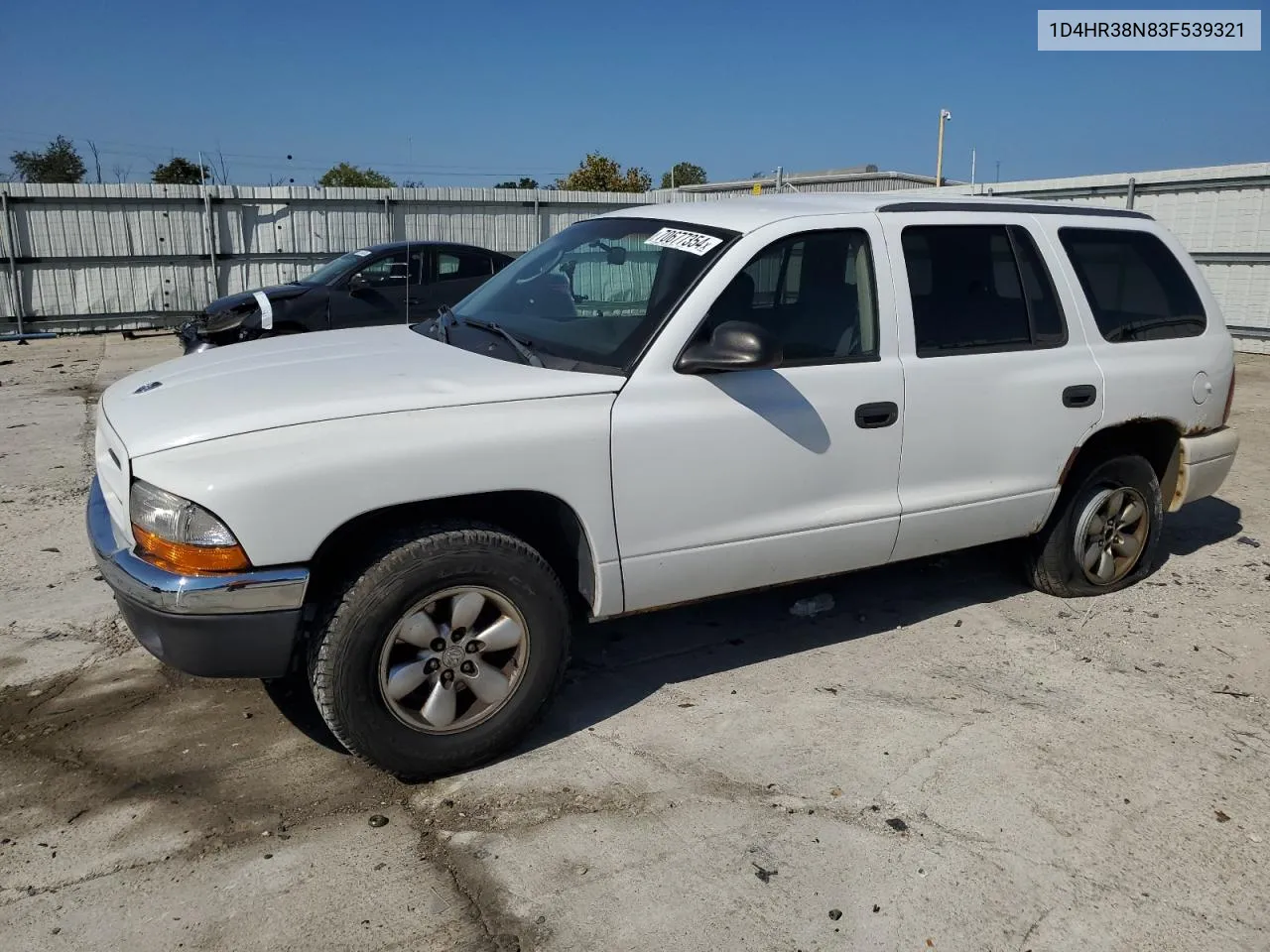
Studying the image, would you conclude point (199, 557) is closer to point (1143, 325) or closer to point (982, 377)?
point (982, 377)

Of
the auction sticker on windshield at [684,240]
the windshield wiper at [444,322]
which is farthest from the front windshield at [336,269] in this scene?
the auction sticker on windshield at [684,240]

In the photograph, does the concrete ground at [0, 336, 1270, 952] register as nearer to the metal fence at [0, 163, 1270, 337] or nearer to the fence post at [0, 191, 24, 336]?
the metal fence at [0, 163, 1270, 337]

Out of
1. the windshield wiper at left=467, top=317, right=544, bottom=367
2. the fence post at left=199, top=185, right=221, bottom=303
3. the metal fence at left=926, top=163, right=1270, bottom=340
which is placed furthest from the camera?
the fence post at left=199, top=185, right=221, bottom=303

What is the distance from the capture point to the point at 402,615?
3.17m

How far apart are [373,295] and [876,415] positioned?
29.0ft

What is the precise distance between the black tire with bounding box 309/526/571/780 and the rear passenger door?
5.22 feet

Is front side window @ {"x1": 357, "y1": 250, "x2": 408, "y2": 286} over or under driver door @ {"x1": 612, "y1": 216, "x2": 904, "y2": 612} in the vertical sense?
over

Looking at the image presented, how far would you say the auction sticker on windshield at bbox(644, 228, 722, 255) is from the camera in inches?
150

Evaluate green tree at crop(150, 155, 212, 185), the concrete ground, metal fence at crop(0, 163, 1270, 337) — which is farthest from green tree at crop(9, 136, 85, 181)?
the concrete ground

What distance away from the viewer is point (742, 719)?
3.84m

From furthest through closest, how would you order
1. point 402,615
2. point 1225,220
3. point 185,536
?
point 1225,220 < point 402,615 < point 185,536

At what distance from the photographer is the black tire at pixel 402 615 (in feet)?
10.2

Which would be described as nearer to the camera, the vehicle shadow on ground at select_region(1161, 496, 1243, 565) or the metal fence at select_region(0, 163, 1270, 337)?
the vehicle shadow on ground at select_region(1161, 496, 1243, 565)

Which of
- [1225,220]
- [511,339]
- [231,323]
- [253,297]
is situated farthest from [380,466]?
[1225,220]
